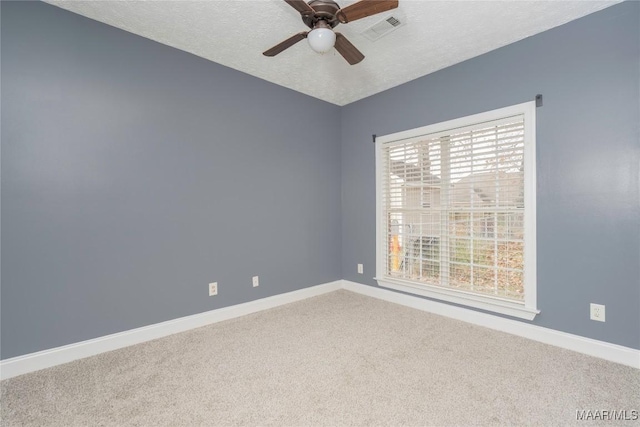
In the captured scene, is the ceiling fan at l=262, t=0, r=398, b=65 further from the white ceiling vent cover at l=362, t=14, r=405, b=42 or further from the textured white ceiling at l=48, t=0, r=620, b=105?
the white ceiling vent cover at l=362, t=14, r=405, b=42

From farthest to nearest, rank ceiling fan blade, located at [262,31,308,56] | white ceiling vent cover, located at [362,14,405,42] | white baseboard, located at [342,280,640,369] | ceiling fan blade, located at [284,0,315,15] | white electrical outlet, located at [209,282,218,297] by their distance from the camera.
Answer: white electrical outlet, located at [209,282,218,297], white ceiling vent cover, located at [362,14,405,42], white baseboard, located at [342,280,640,369], ceiling fan blade, located at [262,31,308,56], ceiling fan blade, located at [284,0,315,15]

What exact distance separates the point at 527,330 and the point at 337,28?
10.00 feet

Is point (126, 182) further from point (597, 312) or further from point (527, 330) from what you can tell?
point (597, 312)

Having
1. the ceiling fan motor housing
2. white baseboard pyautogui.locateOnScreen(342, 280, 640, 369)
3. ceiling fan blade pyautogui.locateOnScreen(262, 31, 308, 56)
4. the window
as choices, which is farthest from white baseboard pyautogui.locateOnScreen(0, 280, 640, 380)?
the ceiling fan motor housing

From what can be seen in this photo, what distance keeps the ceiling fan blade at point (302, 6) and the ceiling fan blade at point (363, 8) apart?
177mm

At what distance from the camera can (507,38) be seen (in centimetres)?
251

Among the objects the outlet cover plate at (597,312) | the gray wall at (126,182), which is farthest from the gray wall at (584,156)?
the gray wall at (126,182)

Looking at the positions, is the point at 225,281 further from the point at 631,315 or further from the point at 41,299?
the point at 631,315

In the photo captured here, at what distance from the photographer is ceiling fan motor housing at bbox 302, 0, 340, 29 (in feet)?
5.91

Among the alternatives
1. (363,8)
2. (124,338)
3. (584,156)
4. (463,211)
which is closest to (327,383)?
(124,338)

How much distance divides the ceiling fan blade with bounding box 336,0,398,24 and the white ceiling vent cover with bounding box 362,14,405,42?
0.57 m

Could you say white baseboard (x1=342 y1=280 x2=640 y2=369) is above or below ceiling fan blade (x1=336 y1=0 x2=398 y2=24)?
below

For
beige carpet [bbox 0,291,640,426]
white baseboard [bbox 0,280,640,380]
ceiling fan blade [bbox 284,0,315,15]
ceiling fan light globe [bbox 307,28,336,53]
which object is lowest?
beige carpet [bbox 0,291,640,426]

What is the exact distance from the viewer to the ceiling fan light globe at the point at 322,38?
188cm
